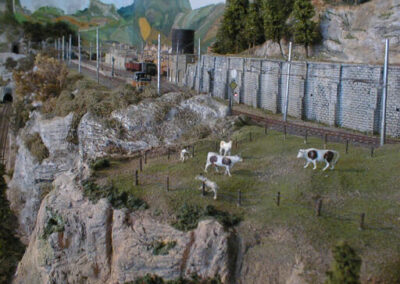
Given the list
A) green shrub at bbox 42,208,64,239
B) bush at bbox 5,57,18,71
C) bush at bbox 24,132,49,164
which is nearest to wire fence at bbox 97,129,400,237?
green shrub at bbox 42,208,64,239

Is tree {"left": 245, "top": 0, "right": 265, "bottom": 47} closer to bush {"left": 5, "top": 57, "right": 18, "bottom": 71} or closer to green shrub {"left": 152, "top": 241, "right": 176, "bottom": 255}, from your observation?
green shrub {"left": 152, "top": 241, "right": 176, "bottom": 255}

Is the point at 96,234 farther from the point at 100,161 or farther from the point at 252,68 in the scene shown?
the point at 252,68

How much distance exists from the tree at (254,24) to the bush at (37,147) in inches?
1257

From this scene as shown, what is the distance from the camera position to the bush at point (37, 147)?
40684 millimetres

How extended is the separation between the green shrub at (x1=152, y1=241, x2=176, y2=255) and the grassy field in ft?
3.87

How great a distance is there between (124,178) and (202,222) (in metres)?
6.96

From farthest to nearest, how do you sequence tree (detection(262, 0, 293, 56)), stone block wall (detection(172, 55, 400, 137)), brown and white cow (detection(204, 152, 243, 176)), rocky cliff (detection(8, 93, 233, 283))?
tree (detection(262, 0, 293, 56)) < stone block wall (detection(172, 55, 400, 137)) < brown and white cow (detection(204, 152, 243, 176)) < rocky cliff (detection(8, 93, 233, 283))

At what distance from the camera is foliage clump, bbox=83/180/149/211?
70.7 feet

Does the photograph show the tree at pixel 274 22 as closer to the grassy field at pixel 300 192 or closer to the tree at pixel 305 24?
the tree at pixel 305 24

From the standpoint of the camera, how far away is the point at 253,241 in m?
18.1

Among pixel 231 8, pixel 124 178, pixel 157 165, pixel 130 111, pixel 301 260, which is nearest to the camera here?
pixel 301 260

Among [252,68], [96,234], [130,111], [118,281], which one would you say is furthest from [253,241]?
[252,68]

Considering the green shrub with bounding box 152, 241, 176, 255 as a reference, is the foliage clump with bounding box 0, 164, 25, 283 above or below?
below

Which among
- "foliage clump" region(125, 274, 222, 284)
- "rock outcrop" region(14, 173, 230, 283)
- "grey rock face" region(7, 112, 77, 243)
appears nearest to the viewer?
"foliage clump" region(125, 274, 222, 284)
